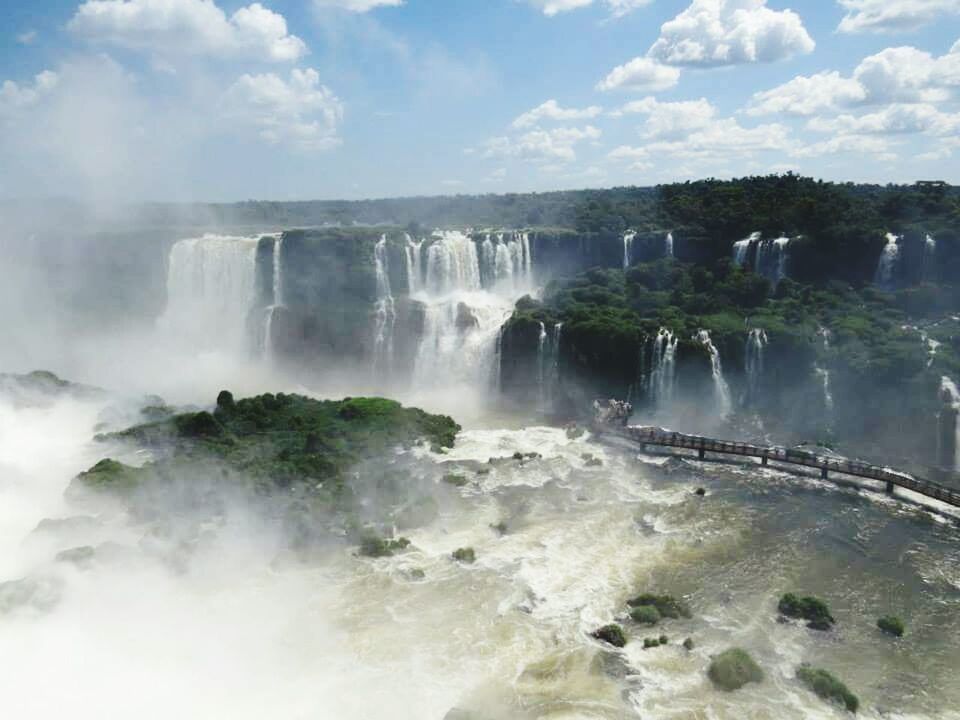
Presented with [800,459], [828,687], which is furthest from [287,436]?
[828,687]

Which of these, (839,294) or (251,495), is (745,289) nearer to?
(839,294)

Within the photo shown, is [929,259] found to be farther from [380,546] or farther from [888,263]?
[380,546]

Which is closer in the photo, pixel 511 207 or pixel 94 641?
pixel 94 641

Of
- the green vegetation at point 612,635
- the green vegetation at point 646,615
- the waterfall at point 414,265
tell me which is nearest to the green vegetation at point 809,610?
the green vegetation at point 646,615

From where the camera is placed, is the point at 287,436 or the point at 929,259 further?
the point at 929,259

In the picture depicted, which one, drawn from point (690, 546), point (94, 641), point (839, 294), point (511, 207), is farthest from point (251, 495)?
point (511, 207)
